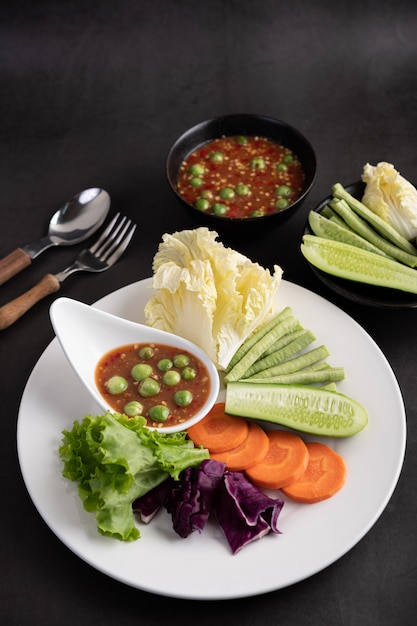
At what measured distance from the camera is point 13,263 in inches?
214

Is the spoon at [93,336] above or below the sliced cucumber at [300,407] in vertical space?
above

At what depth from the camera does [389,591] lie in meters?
3.85

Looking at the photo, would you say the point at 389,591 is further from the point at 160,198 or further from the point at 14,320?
the point at 160,198

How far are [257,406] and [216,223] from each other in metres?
1.60

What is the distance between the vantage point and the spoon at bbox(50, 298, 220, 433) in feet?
14.4

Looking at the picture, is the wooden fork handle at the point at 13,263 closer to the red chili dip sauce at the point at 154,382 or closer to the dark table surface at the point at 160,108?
the dark table surface at the point at 160,108

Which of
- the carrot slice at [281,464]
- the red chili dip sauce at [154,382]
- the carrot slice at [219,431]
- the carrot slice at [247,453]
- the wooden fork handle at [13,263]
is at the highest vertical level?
the wooden fork handle at [13,263]

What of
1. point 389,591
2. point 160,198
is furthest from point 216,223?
point 389,591

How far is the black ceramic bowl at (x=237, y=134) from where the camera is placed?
5219 mm

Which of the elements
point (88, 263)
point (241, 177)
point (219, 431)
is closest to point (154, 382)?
point (219, 431)

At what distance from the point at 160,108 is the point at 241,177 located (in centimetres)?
160

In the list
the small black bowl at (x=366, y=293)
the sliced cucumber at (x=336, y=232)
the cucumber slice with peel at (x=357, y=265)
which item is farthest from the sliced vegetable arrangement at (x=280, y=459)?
the sliced cucumber at (x=336, y=232)

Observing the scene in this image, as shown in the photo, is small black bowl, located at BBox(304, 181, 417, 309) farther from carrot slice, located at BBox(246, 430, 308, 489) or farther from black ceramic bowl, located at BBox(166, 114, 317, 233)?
carrot slice, located at BBox(246, 430, 308, 489)

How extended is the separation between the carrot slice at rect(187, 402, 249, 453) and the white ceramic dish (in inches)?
17.8
